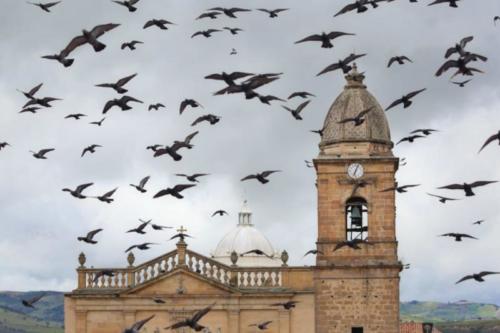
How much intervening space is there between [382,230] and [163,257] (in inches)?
345

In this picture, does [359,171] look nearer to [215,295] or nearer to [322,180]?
[322,180]

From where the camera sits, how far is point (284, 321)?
2751 inches

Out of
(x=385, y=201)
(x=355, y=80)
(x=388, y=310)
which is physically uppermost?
(x=355, y=80)

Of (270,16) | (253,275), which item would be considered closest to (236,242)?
(253,275)

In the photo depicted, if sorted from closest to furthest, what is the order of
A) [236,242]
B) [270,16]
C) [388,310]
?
[270,16] < [388,310] < [236,242]

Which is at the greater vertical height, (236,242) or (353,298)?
(236,242)

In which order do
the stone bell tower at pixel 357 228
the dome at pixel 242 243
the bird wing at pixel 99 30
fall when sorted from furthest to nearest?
1. the dome at pixel 242 243
2. the stone bell tower at pixel 357 228
3. the bird wing at pixel 99 30

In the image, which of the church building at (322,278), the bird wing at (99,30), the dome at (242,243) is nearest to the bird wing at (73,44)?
the bird wing at (99,30)

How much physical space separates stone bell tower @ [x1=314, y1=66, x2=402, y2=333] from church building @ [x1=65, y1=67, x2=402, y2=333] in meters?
0.04

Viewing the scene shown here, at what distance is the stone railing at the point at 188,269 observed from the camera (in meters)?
70.9

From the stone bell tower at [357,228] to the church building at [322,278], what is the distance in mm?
38

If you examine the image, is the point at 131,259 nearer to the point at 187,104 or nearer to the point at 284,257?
the point at 284,257

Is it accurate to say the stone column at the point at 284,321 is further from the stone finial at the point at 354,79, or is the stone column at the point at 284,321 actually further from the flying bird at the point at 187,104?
the flying bird at the point at 187,104

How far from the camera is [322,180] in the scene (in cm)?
7025
